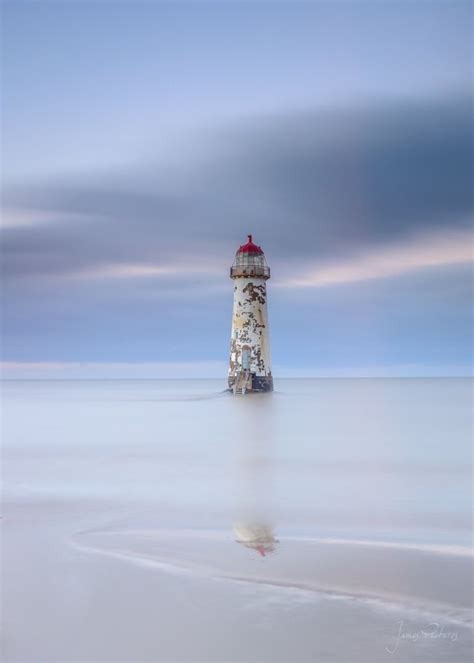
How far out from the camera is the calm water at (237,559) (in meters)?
3.23

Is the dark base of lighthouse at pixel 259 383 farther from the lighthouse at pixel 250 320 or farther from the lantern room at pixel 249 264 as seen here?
the lantern room at pixel 249 264

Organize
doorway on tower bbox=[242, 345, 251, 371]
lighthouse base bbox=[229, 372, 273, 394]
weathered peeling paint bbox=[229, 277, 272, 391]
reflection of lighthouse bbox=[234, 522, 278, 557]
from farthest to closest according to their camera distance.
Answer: lighthouse base bbox=[229, 372, 273, 394] < doorway on tower bbox=[242, 345, 251, 371] < weathered peeling paint bbox=[229, 277, 272, 391] < reflection of lighthouse bbox=[234, 522, 278, 557]

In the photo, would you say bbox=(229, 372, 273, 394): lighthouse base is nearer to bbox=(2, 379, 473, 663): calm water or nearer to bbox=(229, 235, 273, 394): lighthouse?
bbox=(229, 235, 273, 394): lighthouse

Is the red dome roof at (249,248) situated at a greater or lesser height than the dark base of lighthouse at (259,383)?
greater

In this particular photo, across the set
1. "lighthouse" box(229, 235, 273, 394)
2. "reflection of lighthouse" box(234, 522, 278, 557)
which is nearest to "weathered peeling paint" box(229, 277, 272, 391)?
"lighthouse" box(229, 235, 273, 394)

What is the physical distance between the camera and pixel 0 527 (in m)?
5.82

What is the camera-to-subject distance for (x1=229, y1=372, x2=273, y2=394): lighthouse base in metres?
24.9

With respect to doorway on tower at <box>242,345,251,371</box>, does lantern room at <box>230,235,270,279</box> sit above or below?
above

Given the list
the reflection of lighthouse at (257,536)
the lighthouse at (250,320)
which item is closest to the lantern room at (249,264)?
the lighthouse at (250,320)

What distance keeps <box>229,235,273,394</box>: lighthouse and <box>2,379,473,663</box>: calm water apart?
13.0 metres

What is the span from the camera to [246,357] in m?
24.6

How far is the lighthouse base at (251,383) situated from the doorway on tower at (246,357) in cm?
33

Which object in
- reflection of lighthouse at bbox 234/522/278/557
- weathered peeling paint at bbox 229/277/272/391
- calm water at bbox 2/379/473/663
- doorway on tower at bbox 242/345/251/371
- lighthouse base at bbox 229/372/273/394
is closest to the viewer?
calm water at bbox 2/379/473/663

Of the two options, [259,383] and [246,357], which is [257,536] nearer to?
[246,357]
